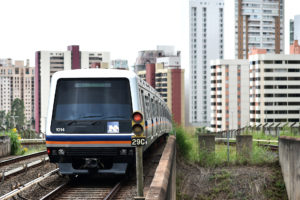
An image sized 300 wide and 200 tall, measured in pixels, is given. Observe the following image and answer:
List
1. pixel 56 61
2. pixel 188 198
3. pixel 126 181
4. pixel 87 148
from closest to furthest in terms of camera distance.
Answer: pixel 87 148, pixel 126 181, pixel 188 198, pixel 56 61

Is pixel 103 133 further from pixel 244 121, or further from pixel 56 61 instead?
pixel 56 61

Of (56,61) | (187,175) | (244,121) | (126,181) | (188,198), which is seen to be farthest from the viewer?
(56,61)

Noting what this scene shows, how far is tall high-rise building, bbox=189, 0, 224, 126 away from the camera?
595 ft

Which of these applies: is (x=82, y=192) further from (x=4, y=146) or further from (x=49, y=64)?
(x=49, y=64)

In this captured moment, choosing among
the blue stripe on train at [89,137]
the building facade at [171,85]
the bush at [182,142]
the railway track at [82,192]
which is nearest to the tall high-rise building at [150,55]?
the building facade at [171,85]

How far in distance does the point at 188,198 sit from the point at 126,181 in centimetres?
837

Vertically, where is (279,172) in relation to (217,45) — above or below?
below

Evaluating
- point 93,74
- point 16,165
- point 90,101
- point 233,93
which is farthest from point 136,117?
point 233,93

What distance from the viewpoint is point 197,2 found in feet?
601

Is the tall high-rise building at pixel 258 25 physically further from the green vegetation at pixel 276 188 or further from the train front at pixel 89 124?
the train front at pixel 89 124

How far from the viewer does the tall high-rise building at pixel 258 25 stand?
18050cm

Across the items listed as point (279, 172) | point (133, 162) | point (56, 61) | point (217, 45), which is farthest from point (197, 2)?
point (133, 162)

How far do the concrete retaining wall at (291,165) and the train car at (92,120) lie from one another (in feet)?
29.1

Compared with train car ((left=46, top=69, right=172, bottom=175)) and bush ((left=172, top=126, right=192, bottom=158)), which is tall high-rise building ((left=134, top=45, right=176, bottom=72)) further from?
train car ((left=46, top=69, right=172, bottom=175))
